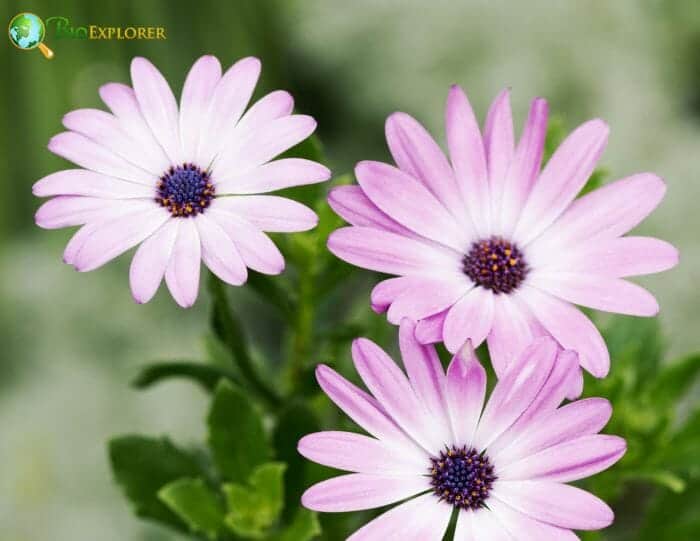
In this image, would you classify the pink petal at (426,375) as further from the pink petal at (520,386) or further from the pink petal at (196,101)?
the pink petal at (196,101)

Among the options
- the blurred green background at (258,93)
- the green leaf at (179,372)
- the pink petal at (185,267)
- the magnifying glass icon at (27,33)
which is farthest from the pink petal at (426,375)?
the blurred green background at (258,93)

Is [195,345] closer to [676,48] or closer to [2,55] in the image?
[2,55]

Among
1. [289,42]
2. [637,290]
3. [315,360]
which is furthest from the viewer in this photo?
[289,42]

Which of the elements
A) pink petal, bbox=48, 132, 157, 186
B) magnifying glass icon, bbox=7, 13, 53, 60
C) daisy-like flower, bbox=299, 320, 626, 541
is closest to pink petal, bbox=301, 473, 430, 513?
daisy-like flower, bbox=299, 320, 626, 541

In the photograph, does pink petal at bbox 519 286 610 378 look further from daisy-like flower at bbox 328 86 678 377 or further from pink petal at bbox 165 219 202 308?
pink petal at bbox 165 219 202 308

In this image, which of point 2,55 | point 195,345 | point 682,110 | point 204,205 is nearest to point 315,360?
point 204,205
